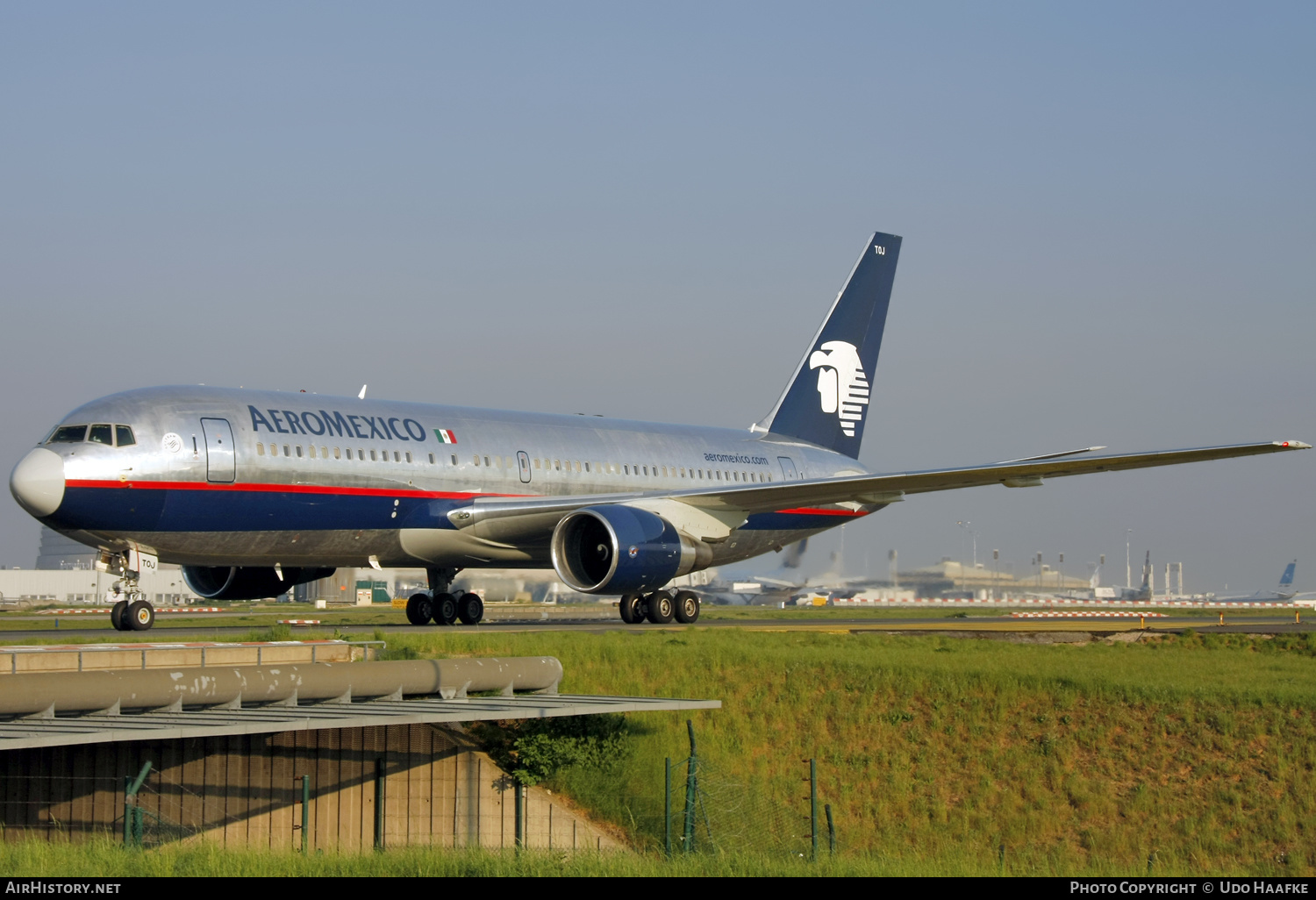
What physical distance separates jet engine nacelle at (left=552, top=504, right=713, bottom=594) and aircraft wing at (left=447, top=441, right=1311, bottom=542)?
62cm

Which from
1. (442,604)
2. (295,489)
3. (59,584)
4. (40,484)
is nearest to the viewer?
(40,484)

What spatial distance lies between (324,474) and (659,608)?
24.3ft

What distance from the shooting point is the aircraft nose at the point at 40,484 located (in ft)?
70.8

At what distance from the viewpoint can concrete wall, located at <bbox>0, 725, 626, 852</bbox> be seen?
1628 centimetres

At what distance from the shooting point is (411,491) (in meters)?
25.8

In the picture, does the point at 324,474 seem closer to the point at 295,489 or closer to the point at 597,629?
the point at 295,489

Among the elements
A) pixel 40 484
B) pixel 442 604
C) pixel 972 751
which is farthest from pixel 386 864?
pixel 442 604

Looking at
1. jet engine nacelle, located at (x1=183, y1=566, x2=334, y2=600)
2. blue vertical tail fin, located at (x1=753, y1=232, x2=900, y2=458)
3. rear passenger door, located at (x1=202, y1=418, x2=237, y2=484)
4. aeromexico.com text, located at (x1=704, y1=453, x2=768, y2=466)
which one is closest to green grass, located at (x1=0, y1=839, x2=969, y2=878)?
rear passenger door, located at (x1=202, y1=418, x2=237, y2=484)

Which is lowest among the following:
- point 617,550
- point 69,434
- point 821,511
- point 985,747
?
point 985,747

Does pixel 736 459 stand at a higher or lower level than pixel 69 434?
higher

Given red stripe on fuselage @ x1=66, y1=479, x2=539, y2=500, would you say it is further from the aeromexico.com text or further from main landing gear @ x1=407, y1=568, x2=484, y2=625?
the aeromexico.com text

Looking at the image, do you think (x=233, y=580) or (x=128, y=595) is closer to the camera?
(x=128, y=595)

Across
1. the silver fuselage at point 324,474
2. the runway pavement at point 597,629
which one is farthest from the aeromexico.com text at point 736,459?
the runway pavement at point 597,629

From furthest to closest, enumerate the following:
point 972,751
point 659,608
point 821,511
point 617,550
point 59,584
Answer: point 59,584 → point 821,511 → point 659,608 → point 617,550 → point 972,751
